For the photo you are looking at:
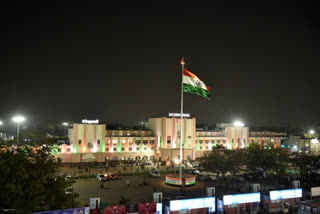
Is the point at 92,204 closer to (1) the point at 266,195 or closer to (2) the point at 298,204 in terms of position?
(1) the point at 266,195

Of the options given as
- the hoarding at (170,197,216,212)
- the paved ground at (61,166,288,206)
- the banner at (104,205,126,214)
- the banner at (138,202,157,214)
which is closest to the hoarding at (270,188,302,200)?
the hoarding at (170,197,216,212)

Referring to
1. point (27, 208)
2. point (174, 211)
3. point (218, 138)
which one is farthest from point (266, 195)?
point (218, 138)

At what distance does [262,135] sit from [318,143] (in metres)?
17.9

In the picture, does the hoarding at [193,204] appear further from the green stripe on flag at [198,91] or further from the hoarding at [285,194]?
the green stripe on flag at [198,91]

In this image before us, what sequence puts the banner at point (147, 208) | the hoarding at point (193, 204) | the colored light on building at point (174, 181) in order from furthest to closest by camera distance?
the colored light on building at point (174, 181), the hoarding at point (193, 204), the banner at point (147, 208)

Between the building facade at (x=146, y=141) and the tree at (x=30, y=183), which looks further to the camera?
the building facade at (x=146, y=141)

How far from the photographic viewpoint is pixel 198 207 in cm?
1988

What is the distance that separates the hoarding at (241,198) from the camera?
2052 cm

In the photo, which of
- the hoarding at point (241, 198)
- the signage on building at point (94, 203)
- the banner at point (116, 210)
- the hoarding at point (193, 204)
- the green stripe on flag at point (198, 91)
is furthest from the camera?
the green stripe on flag at point (198, 91)

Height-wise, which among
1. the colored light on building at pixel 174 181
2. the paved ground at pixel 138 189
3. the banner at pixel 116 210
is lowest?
the paved ground at pixel 138 189

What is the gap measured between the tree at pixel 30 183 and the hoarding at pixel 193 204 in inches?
282

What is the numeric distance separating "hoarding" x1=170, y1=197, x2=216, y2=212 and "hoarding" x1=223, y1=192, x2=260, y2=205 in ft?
3.31

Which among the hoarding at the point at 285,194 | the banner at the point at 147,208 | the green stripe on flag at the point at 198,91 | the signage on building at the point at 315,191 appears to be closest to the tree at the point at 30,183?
the banner at the point at 147,208

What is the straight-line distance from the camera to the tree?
1306 centimetres
